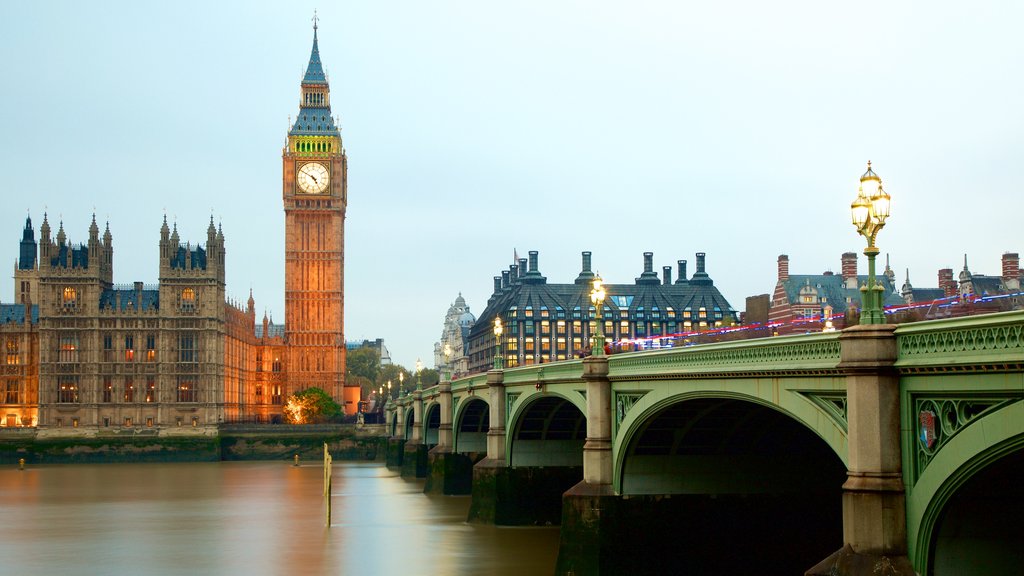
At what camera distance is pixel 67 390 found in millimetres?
147625

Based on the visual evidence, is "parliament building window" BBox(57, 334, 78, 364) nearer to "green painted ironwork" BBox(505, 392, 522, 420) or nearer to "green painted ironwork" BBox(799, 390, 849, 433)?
"green painted ironwork" BBox(505, 392, 522, 420)

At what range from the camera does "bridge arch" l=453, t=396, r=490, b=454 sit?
76375mm

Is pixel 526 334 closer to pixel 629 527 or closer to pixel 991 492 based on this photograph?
pixel 629 527

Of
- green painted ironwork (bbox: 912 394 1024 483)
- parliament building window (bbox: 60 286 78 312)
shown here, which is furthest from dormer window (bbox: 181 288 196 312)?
green painted ironwork (bbox: 912 394 1024 483)

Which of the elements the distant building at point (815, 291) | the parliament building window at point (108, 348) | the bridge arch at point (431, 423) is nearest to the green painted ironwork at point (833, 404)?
the bridge arch at point (431, 423)

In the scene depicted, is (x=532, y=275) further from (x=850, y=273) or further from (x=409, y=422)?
(x=409, y=422)

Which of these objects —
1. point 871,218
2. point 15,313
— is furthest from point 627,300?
point 871,218

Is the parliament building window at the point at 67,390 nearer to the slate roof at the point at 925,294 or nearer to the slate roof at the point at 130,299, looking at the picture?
the slate roof at the point at 130,299

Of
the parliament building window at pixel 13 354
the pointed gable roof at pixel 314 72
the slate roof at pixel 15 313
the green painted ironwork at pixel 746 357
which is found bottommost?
the green painted ironwork at pixel 746 357

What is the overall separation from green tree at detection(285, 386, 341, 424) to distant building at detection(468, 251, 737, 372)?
87.9ft

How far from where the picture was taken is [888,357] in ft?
71.6

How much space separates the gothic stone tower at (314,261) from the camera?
178 m

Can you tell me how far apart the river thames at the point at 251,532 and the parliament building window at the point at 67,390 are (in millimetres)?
Result: 49330

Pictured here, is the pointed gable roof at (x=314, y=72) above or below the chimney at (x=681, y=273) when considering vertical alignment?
above
